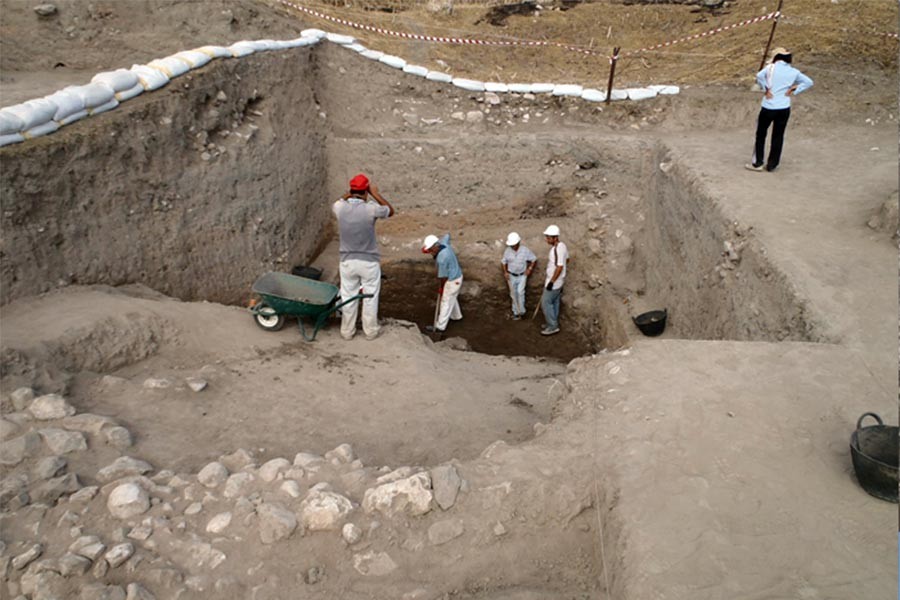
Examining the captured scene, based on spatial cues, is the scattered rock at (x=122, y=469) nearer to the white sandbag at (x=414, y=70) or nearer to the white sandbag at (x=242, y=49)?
the white sandbag at (x=242, y=49)

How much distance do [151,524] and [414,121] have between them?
8.13m

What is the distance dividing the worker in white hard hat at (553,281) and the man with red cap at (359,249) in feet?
9.60

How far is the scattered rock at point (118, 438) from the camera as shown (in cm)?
397

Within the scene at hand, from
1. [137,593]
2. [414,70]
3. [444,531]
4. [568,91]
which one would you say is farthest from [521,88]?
[137,593]

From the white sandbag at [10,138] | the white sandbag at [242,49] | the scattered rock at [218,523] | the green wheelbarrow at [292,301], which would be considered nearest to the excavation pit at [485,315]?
the green wheelbarrow at [292,301]

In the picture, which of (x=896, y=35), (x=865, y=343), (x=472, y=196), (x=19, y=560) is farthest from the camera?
(x=896, y=35)

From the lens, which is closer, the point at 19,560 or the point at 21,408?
the point at 19,560

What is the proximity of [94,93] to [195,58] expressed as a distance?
1675 millimetres

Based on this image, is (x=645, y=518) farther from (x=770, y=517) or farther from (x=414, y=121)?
(x=414, y=121)

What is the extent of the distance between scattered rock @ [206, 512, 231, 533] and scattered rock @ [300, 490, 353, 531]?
1.31ft

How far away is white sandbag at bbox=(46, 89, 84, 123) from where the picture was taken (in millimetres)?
5891

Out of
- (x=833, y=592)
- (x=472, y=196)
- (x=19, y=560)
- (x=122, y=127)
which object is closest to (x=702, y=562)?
(x=833, y=592)

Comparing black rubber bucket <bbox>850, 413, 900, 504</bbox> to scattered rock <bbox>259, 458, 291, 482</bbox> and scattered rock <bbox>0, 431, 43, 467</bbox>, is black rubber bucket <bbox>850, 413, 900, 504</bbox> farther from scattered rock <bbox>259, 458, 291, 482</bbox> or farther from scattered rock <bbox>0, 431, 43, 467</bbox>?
scattered rock <bbox>0, 431, 43, 467</bbox>

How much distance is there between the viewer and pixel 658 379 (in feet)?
13.8
